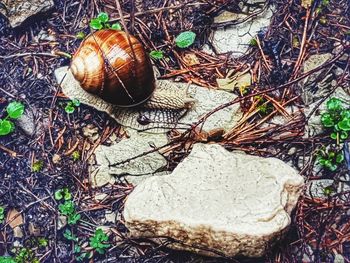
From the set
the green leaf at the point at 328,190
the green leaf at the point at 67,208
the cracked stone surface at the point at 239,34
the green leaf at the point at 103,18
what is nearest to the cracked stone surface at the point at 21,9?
the green leaf at the point at 103,18

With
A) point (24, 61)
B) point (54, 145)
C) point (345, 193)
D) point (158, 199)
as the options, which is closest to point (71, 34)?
point (24, 61)

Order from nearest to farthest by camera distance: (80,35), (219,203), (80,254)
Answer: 1. (219,203)
2. (80,254)
3. (80,35)

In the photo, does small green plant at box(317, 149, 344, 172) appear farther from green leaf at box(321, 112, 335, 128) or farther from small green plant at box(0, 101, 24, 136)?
small green plant at box(0, 101, 24, 136)

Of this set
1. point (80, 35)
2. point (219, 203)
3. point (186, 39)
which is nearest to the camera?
point (219, 203)

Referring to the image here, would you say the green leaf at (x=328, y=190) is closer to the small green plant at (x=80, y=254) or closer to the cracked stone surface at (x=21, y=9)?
the small green plant at (x=80, y=254)

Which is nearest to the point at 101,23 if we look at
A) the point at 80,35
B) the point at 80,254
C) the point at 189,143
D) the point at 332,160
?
the point at 80,35

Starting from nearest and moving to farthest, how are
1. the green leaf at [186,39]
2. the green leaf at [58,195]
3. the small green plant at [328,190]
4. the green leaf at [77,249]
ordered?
the small green plant at [328,190], the green leaf at [77,249], the green leaf at [58,195], the green leaf at [186,39]

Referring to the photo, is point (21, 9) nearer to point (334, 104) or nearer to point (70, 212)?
point (70, 212)
